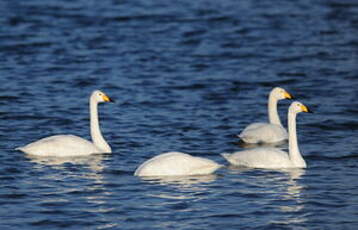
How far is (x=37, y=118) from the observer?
64.0 ft

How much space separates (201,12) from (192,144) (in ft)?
56.9

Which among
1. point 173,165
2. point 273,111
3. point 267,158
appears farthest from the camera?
point 273,111

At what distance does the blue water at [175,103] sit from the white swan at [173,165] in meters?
0.17

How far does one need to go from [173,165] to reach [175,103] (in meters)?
7.02

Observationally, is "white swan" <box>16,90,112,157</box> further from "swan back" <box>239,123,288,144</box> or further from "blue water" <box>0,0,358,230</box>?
"swan back" <box>239,123,288,144</box>

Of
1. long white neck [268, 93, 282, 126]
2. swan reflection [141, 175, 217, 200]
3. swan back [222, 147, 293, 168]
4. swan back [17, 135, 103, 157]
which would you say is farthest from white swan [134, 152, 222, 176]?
long white neck [268, 93, 282, 126]

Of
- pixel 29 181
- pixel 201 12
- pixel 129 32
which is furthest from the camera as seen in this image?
pixel 201 12

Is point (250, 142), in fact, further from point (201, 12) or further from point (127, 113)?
point (201, 12)

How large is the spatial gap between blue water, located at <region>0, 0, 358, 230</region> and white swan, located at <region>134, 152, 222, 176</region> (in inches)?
6.7

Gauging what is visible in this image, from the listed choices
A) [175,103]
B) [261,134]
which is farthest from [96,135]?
[175,103]

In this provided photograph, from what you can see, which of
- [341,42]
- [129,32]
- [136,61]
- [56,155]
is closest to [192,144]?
[56,155]

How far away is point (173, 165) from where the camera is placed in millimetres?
14344

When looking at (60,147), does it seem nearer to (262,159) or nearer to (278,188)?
(262,159)

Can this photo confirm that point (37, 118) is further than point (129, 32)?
No
